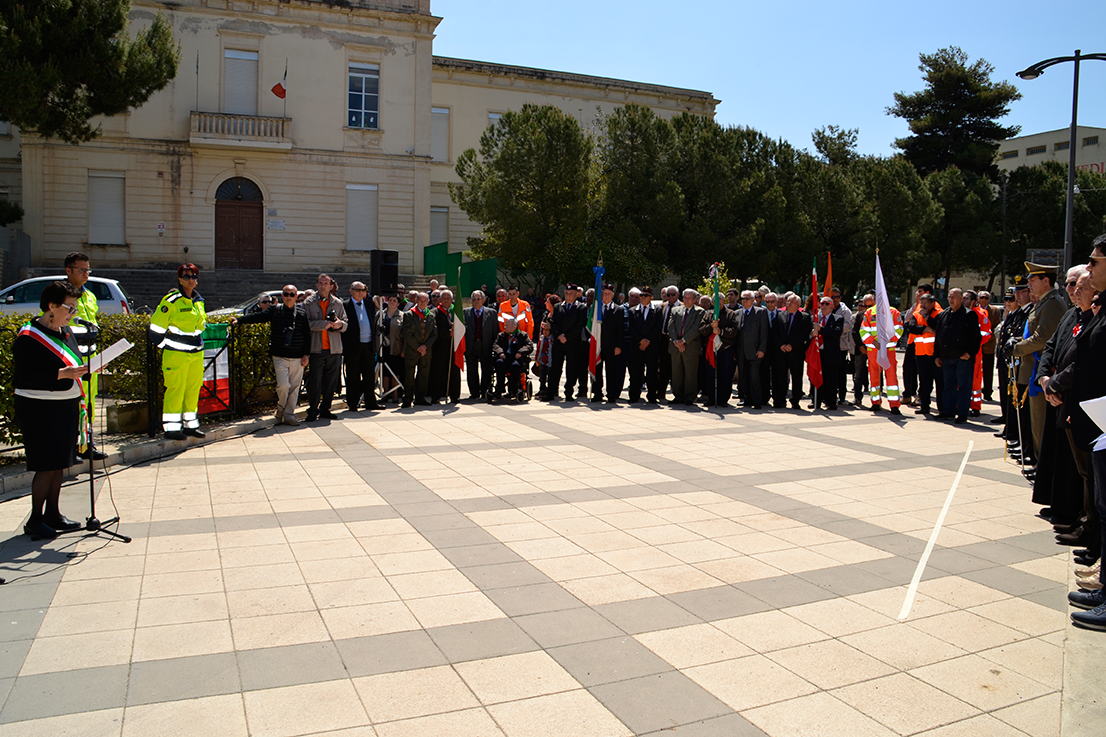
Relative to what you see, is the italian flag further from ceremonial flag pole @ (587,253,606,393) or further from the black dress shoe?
the black dress shoe

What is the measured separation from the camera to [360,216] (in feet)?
110

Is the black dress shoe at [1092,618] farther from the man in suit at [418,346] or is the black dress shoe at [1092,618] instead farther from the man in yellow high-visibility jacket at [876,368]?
the man in suit at [418,346]

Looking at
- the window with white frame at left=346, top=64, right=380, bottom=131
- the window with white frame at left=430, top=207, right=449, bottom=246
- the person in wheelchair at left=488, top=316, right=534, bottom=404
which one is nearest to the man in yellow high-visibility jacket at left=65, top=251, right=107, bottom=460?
the person in wheelchair at left=488, top=316, right=534, bottom=404

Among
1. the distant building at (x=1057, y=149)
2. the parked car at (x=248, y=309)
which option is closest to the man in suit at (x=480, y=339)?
the parked car at (x=248, y=309)

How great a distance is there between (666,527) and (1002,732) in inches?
134

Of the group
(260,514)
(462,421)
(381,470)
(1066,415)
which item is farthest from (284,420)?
(1066,415)

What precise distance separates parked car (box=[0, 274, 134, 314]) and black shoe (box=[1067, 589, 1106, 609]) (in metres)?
17.3

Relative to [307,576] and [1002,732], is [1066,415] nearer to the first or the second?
[1002,732]

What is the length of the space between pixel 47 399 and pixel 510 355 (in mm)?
9139

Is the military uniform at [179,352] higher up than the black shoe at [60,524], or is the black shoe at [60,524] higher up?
the military uniform at [179,352]

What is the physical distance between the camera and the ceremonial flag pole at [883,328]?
14070mm

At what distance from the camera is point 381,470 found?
29.1 feet

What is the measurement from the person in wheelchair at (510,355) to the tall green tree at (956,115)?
134 ft

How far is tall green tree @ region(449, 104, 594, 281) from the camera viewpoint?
30281mm
